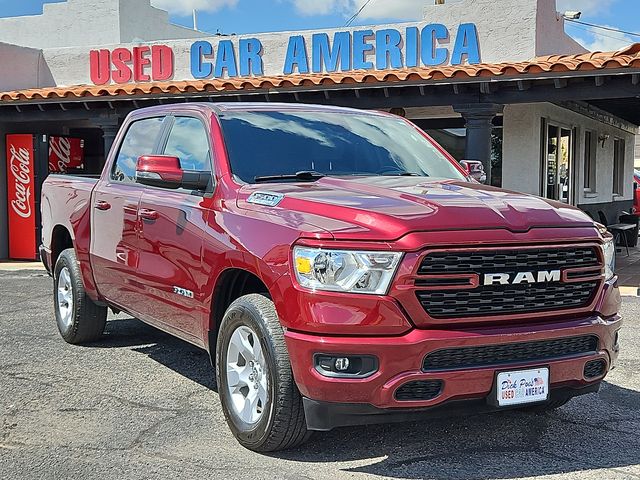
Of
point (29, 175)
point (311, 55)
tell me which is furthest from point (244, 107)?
point (29, 175)

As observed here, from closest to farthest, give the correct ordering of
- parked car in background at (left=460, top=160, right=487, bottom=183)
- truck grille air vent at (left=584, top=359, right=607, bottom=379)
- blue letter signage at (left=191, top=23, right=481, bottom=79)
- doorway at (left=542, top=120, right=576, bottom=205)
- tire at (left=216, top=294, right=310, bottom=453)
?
tire at (left=216, top=294, right=310, bottom=453) < truck grille air vent at (left=584, top=359, right=607, bottom=379) < parked car in background at (left=460, top=160, right=487, bottom=183) < doorway at (left=542, top=120, right=576, bottom=205) < blue letter signage at (left=191, top=23, right=481, bottom=79)

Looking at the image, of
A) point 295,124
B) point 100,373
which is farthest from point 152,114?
point 100,373

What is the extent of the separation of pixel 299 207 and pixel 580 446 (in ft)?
6.51

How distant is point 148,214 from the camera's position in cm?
523

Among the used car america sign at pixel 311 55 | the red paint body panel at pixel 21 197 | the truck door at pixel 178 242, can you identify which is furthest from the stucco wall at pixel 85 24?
the truck door at pixel 178 242

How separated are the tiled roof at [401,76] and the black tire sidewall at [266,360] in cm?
681

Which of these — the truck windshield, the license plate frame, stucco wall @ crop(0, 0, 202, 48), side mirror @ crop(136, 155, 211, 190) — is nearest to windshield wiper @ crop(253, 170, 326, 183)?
the truck windshield

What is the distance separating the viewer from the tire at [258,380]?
388 centimetres

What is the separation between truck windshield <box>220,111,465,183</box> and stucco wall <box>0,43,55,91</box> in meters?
11.6

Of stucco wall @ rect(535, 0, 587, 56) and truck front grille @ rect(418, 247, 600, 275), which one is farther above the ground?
stucco wall @ rect(535, 0, 587, 56)

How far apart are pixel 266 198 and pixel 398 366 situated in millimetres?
1195

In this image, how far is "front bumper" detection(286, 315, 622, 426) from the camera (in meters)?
3.60

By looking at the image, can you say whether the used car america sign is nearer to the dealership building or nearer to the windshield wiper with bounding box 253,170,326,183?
the dealership building

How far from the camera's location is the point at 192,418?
479 centimetres
